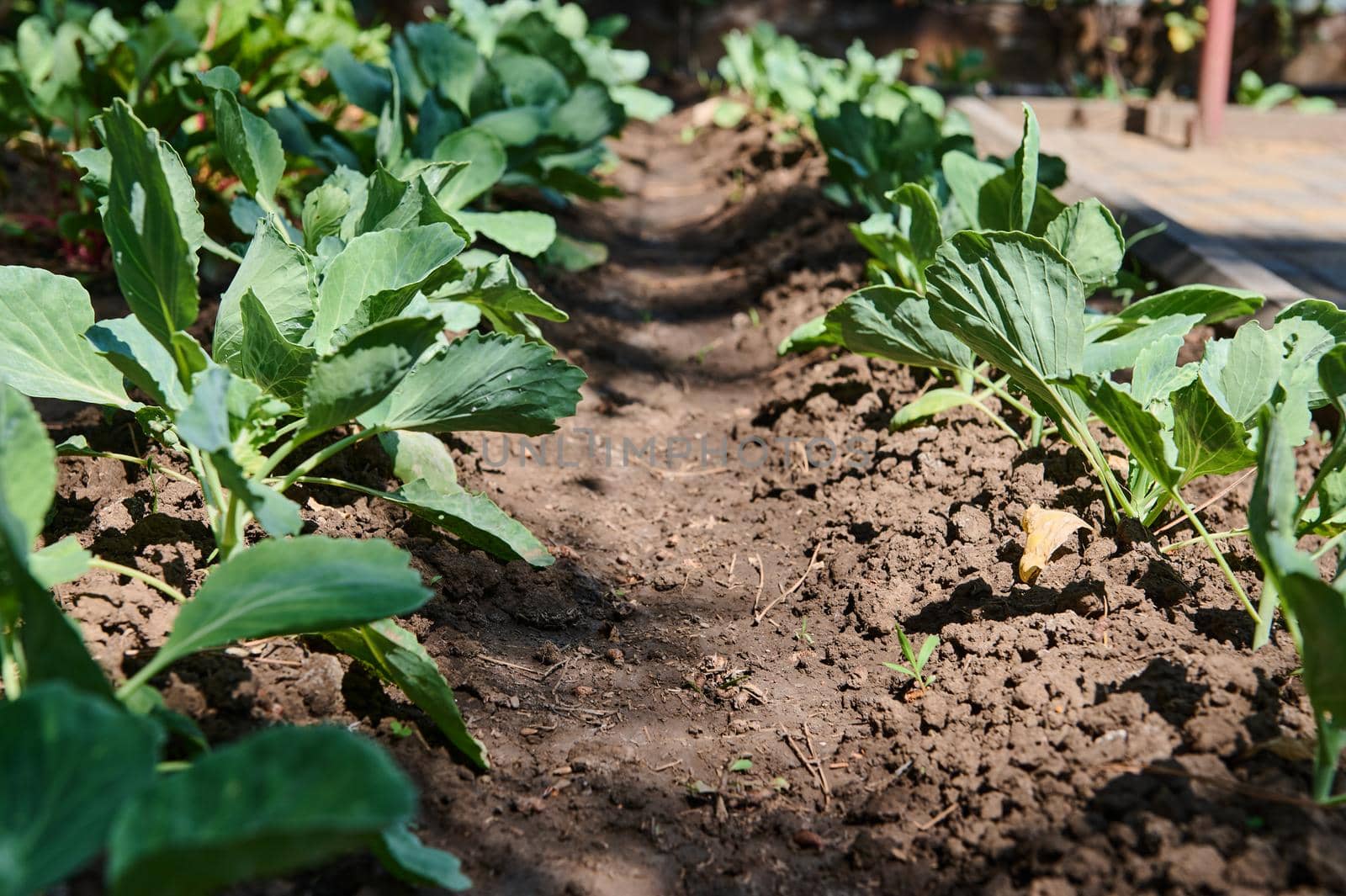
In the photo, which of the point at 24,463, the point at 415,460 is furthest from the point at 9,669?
the point at 415,460

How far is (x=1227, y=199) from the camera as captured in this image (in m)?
5.13

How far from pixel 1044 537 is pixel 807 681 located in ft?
1.64


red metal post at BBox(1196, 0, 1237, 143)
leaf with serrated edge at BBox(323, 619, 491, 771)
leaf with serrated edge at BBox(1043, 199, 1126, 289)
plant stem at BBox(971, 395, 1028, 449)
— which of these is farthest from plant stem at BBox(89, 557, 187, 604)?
red metal post at BBox(1196, 0, 1237, 143)

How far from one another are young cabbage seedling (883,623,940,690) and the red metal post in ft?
19.0

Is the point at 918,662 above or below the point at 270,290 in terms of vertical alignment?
below

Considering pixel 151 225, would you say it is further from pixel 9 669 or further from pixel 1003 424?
pixel 1003 424

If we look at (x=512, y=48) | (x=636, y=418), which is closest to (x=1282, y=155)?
(x=512, y=48)

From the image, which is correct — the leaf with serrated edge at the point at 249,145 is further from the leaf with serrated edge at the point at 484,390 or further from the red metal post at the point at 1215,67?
the red metal post at the point at 1215,67

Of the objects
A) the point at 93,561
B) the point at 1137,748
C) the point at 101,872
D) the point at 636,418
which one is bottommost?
the point at 636,418

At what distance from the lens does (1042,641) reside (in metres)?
1.84

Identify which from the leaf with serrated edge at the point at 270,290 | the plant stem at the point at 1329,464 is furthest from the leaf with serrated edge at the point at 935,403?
the leaf with serrated edge at the point at 270,290

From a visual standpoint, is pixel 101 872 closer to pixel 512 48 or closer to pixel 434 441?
pixel 434 441

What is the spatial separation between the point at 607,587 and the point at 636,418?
40.7 inches

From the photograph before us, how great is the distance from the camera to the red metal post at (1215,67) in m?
6.41
